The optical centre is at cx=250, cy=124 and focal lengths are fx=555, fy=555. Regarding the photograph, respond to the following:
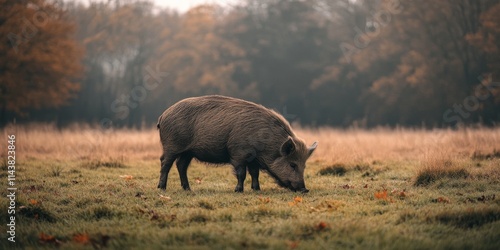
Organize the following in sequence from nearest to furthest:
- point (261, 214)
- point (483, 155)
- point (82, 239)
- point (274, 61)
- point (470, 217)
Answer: point (82, 239) < point (470, 217) < point (261, 214) < point (483, 155) < point (274, 61)

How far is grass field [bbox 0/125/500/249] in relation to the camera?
5750mm

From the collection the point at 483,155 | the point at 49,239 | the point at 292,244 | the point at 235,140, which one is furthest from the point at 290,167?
the point at 483,155

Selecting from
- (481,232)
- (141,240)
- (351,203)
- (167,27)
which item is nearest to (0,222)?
(141,240)

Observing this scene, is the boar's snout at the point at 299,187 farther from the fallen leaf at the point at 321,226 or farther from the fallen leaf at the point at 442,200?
the fallen leaf at the point at 321,226

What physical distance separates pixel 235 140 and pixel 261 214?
2615mm

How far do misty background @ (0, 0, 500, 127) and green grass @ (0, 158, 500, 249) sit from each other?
19587 millimetres

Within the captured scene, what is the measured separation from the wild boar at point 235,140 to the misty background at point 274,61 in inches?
778

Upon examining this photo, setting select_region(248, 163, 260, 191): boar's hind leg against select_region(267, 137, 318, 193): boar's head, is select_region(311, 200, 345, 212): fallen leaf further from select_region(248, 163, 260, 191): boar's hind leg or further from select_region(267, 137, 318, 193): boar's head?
select_region(248, 163, 260, 191): boar's hind leg

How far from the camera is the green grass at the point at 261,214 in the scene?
18.7 ft

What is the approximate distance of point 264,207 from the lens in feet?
23.2

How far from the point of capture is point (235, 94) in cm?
3984

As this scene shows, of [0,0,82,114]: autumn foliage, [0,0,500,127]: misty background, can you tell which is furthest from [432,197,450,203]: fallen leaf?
[0,0,82,114]: autumn foliage

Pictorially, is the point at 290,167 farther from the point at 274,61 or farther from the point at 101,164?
the point at 274,61

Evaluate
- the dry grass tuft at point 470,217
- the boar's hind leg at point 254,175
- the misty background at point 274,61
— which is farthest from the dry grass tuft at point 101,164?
the misty background at point 274,61
